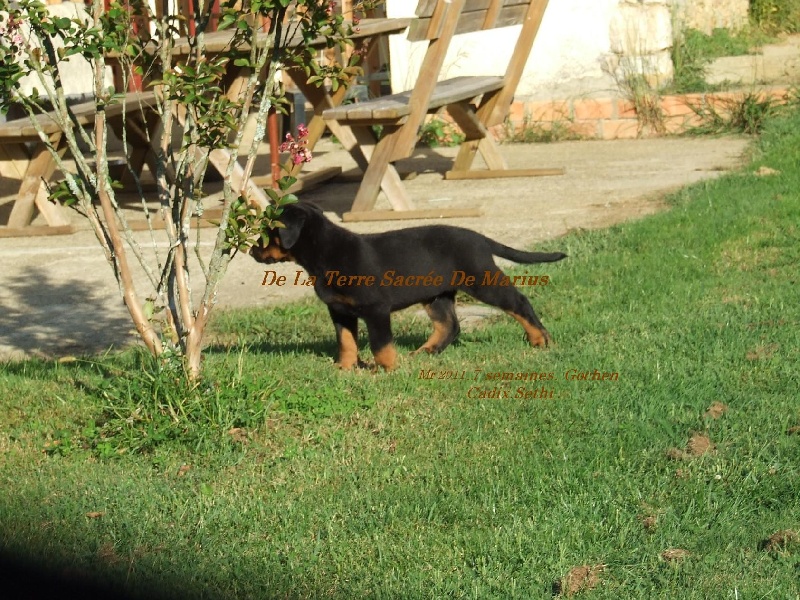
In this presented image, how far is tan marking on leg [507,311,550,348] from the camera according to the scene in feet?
16.0

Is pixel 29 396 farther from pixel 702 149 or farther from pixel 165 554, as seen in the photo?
pixel 702 149

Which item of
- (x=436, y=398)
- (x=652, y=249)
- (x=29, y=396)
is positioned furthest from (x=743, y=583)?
(x=652, y=249)

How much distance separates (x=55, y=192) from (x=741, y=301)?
9.91ft

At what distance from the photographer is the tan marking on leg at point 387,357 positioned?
15.3ft

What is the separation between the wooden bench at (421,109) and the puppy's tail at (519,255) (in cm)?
259

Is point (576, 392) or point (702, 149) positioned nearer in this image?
point (576, 392)

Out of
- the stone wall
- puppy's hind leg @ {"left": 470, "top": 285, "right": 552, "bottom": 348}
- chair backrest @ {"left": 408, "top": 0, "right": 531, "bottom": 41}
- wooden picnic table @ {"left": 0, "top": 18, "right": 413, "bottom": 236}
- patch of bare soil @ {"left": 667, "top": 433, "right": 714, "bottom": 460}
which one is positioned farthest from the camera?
the stone wall

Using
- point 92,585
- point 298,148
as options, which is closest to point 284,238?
point 298,148

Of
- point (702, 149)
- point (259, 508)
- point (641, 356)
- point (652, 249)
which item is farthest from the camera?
point (702, 149)

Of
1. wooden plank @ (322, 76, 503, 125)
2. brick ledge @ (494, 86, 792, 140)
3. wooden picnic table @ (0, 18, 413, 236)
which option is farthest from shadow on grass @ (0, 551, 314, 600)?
brick ledge @ (494, 86, 792, 140)

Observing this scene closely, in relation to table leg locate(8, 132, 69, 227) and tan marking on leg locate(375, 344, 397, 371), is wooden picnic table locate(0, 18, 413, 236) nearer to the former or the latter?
table leg locate(8, 132, 69, 227)

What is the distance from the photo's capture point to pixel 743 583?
9.26ft

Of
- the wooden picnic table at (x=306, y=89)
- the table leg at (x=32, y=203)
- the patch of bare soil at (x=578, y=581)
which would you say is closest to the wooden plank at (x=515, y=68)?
the wooden picnic table at (x=306, y=89)

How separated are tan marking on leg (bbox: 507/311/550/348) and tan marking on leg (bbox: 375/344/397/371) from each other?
1.79 feet
